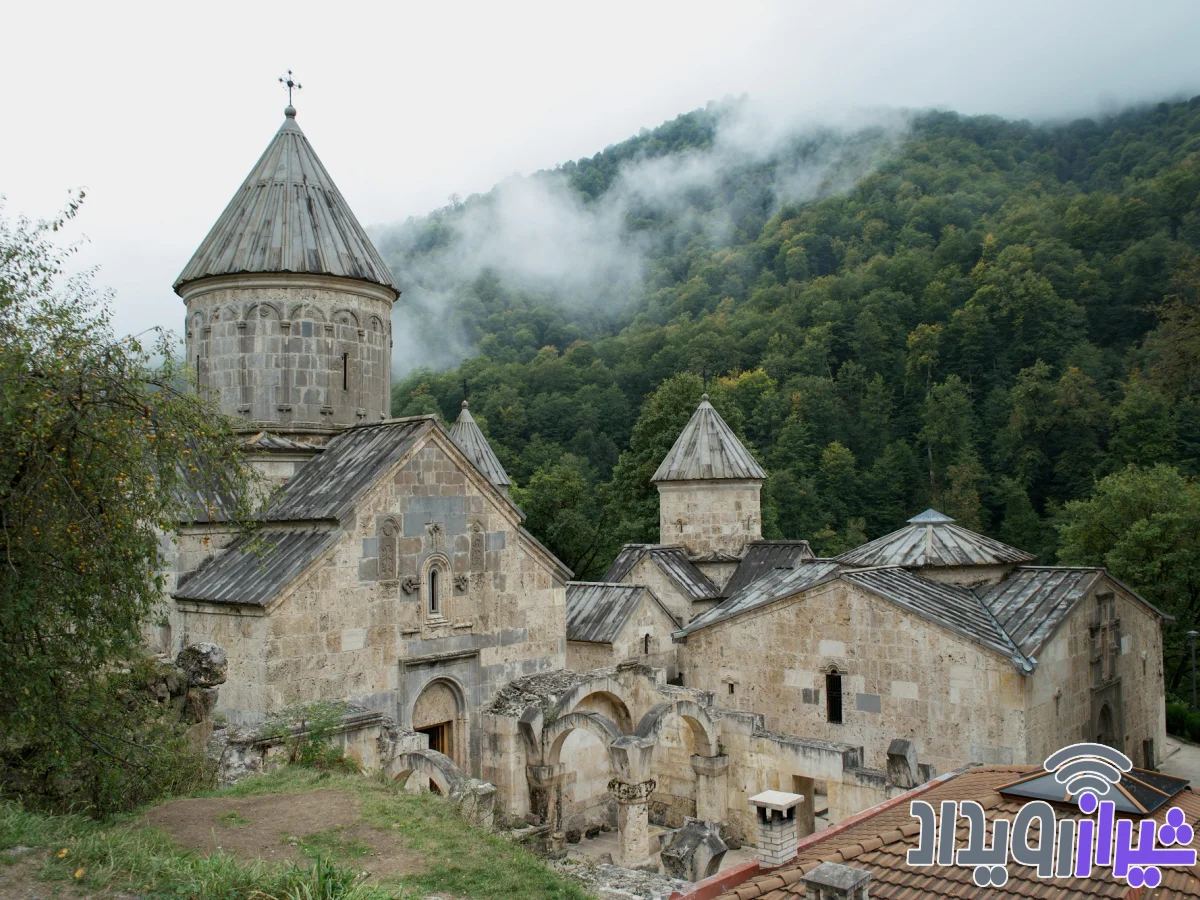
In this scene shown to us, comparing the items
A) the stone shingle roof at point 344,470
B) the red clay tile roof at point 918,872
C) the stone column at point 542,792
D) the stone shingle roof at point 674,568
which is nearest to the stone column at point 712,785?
the stone column at point 542,792

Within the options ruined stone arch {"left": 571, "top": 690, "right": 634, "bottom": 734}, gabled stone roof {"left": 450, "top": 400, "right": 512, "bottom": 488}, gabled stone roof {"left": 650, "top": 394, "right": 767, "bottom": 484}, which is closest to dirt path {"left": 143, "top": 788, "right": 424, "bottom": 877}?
ruined stone arch {"left": 571, "top": 690, "right": 634, "bottom": 734}

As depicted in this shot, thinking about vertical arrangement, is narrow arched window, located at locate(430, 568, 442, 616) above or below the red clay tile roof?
above

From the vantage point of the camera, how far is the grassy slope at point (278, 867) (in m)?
5.09

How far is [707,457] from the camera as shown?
20766mm

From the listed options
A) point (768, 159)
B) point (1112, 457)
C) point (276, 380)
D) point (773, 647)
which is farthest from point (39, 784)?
point (768, 159)

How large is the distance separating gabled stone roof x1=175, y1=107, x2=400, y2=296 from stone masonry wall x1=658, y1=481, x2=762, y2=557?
900 centimetres

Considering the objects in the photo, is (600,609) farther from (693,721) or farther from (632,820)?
(632,820)

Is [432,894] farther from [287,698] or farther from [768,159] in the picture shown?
[768,159]

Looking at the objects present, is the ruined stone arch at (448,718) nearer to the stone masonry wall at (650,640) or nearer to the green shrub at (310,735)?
the green shrub at (310,735)

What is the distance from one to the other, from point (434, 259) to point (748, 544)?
262 feet

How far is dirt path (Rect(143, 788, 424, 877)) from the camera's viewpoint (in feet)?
20.6

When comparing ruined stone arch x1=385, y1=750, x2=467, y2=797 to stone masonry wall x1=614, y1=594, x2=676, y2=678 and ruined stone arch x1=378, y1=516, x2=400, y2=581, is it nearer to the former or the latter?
ruined stone arch x1=378, y1=516, x2=400, y2=581

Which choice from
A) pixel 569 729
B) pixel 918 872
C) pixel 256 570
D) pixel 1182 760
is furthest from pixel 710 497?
pixel 918 872

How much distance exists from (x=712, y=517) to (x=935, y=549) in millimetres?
5919
